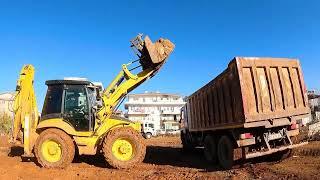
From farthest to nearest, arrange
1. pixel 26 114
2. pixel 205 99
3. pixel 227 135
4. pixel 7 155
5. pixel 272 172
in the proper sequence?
1. pixel 7 155
2. pixel 205 99
3. pixel 26 114
4. pixel 227 135
5. pixel 272 172

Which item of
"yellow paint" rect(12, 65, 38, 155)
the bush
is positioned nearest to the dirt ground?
"yellow paint" rect(12, 65, 38, 155)

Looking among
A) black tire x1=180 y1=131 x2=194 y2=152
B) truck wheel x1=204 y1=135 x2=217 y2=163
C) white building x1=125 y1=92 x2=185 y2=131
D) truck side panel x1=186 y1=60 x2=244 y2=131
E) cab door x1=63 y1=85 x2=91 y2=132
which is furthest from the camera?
white building x1=125 y1=92 x2=185 y2=131

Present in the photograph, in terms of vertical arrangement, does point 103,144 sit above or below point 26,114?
below

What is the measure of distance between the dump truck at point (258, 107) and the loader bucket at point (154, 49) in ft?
6.20

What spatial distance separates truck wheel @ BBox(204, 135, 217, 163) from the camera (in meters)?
15.1

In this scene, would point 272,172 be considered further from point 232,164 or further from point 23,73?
point 23,73

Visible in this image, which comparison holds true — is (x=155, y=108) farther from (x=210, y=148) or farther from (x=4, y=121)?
(x=210, y=148)

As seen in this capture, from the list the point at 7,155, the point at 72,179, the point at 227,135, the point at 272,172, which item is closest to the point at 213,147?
the point at 227,135

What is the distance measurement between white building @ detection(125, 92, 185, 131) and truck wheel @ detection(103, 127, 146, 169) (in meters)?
70.6

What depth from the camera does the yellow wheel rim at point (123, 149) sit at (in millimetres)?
14008

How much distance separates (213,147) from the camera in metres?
15.2

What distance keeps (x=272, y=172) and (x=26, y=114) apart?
27.1 ft

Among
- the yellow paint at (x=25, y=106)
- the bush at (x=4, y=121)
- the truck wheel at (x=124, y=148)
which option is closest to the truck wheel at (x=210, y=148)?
the truck wheel at (x=124, y=148)

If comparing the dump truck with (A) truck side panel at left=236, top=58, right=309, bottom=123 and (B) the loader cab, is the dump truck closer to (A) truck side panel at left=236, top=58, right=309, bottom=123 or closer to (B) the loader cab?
(A) truck side panel at left=236, top=58, right=309, bottom=123
